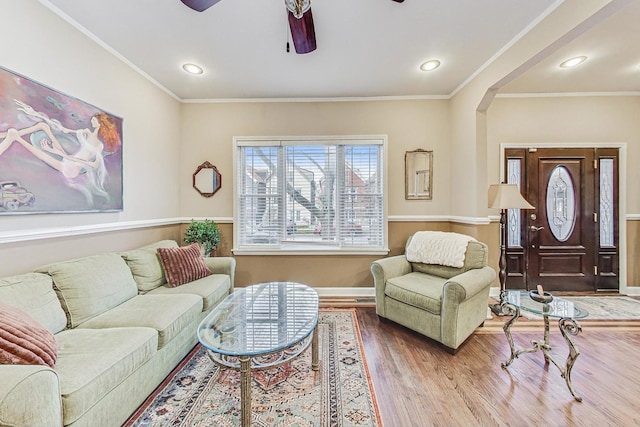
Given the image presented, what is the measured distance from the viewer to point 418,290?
2.45 metres

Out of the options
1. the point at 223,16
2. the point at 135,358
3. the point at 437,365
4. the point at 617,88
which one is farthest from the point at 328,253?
the point at 617,88

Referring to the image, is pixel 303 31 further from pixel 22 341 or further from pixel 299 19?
pixel 22 341

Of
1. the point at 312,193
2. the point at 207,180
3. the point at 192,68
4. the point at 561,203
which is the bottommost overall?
the point at 561,203

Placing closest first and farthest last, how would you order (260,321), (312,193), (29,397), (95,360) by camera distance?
(29,397) < (95,360) < (260,321) < (312,193)

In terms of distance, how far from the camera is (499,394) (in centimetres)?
175

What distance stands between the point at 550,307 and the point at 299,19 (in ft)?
8.72

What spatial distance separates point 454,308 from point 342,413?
1.22 meters

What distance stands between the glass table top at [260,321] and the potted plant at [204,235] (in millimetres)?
1236

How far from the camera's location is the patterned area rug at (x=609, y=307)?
2854mm

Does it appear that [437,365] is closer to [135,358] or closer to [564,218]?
[135,358]

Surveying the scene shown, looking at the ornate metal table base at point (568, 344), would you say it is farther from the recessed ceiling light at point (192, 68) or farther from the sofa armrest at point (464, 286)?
the recessed ceiling light at point (192, 68)

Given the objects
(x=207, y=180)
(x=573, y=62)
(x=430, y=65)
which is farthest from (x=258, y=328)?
(x=573, y=62)

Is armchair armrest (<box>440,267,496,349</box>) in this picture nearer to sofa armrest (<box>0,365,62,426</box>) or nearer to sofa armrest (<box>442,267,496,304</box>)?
sofa armrest (<box>442,267,496,304</box>)

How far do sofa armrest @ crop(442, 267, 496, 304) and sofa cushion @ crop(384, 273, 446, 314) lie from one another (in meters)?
0.13
